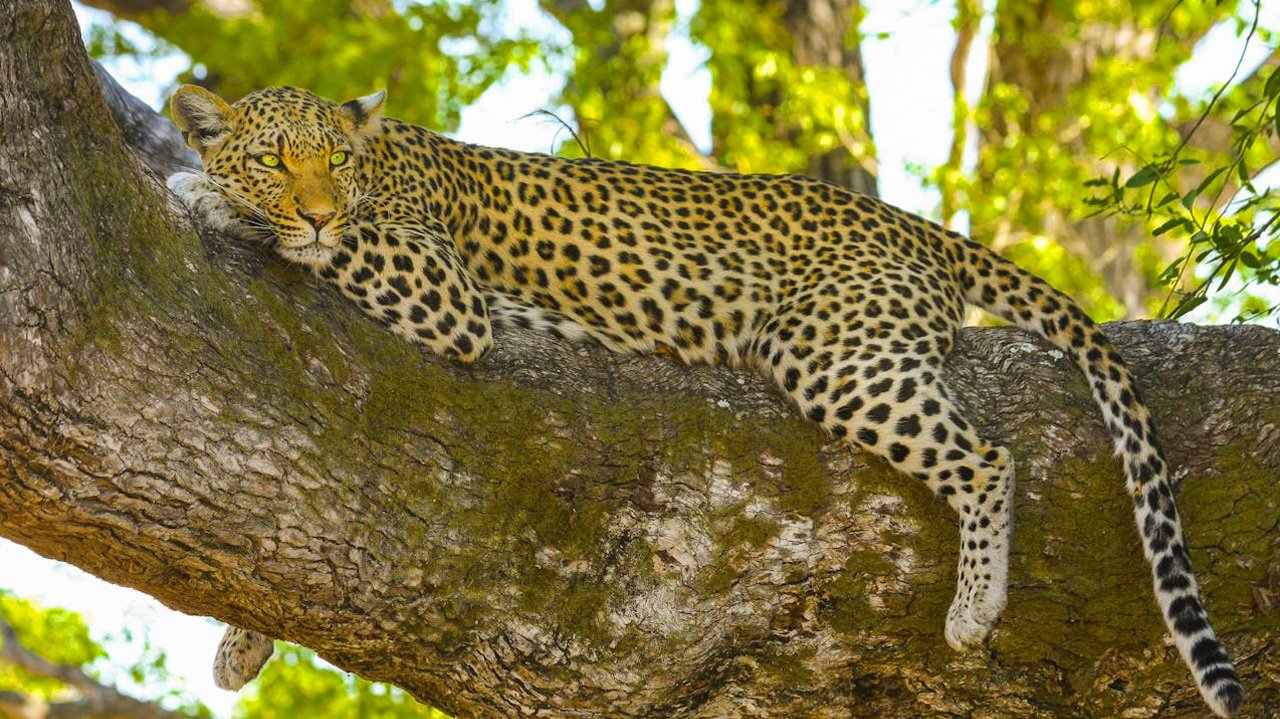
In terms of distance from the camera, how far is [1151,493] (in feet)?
19.9

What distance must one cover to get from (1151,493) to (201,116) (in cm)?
427

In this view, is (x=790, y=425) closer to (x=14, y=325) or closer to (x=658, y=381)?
(x=658, y=381)

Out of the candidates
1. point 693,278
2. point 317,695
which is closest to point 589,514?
point 693,278

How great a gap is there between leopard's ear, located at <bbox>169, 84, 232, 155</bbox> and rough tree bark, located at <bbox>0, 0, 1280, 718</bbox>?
1179 millimetres

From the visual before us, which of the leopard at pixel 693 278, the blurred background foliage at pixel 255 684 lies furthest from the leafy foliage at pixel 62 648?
the leopard at pixel 693 278

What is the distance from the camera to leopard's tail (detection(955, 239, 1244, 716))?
5820 mm

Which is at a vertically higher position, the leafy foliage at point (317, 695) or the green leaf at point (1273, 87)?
the green leaf at point (1273, 87)

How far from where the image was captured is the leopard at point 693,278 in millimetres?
6254

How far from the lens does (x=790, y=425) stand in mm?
6547

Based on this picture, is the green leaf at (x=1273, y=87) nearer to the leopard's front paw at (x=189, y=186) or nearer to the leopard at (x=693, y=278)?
the leopard at (x=693, y=278)

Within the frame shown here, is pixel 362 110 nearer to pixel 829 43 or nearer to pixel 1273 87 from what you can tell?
pixel 1273 87

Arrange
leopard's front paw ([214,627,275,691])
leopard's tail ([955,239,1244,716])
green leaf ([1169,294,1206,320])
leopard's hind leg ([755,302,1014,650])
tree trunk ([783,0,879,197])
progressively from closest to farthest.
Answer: leopard's tail ([955,239,1244,716]), leopard's hind leg ([755,302,1014,650]), green leaf ([1169,294,1206,320]), leopard's front paw ([214,627,275,691]), tree trunk ([783,0,879,197])

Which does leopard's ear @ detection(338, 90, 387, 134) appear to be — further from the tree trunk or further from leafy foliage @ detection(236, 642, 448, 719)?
the tree trunk

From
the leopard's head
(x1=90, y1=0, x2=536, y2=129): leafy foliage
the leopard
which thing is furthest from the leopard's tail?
(x1=90, y1=0, x2=536, y2=129): leafy foliage
